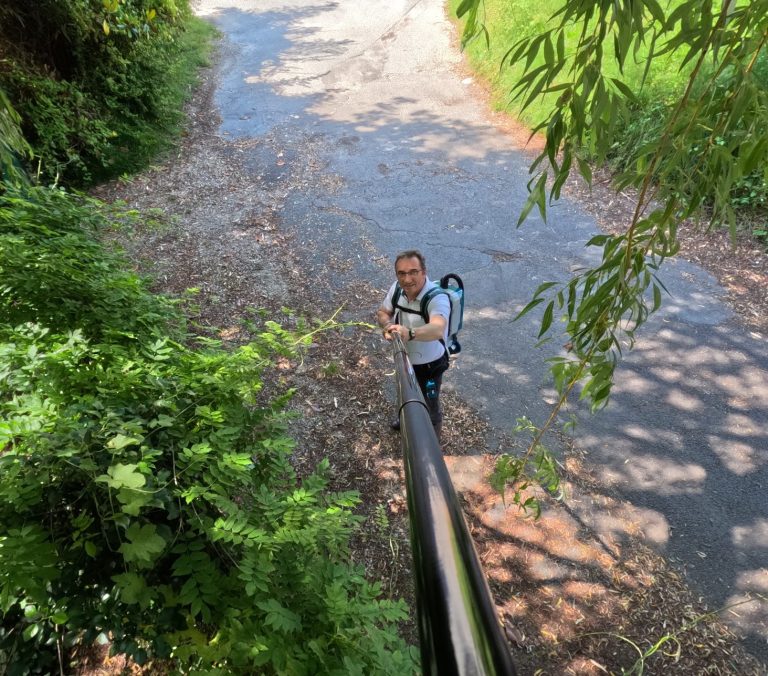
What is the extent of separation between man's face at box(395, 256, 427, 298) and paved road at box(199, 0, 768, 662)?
181 cm

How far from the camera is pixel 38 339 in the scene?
225 cm

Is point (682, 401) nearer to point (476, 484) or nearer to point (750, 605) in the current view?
point (750, 605)

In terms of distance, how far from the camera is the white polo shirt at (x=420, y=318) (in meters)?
3.55

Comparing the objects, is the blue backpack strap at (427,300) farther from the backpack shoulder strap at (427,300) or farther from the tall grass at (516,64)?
the tall grass at (516,64)

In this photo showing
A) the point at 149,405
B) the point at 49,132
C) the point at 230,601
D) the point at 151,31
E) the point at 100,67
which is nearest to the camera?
the point at 230,601

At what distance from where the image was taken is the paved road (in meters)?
4.01

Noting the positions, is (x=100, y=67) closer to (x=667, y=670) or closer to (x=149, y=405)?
(x=149, y=405)

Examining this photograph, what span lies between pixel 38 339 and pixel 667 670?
161 inches

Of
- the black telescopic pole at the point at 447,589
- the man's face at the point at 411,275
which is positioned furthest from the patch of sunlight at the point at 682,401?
the black telescopic pole at the point at 447,589

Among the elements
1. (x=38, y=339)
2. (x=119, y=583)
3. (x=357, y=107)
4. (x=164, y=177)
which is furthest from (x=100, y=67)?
(x=119, y=583)

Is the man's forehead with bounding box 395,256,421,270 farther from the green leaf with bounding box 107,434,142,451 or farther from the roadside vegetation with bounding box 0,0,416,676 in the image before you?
the green leaf with bounding box 107,434,142,451

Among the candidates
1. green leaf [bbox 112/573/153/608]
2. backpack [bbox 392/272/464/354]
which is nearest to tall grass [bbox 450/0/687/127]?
backpack [bbox 392/272/464/354]

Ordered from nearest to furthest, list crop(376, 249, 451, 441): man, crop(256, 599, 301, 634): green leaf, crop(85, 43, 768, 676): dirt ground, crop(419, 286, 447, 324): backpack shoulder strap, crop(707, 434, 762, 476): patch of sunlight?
1. crop(256, 599, 301, 634): green leaf
2. crop(85, 43, 768, 676): dirt ground
3. crop(376, 249, 451, 441): man
4. crop(419, 286, 447, 324): backpack shoulder strap
5. crop(707, 434, 762, 476): patch of sunlight

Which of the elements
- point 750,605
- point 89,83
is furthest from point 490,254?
point 89,83
